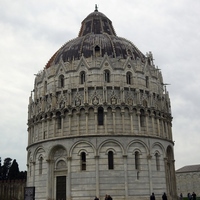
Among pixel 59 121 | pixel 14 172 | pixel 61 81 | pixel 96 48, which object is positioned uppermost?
pixel 96 48

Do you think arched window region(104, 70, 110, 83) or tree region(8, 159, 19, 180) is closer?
arched window region(104, 70, 110, 83)

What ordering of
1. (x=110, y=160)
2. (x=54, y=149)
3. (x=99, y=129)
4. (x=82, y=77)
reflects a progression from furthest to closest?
1. (x=82, y=77)
2. (x=54, y=149)
3. (x=99, y=129)
4. (x=110, y=160)

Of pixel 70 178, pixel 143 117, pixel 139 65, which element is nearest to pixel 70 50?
pixel 139 65

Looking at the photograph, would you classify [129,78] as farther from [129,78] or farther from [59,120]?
[59,120]

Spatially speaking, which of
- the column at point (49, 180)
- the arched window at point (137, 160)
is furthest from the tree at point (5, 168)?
the arched window at point (137, 160)

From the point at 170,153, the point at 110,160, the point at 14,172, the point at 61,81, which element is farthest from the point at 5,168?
the point at 110,160

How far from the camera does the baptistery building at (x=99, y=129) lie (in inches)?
1379

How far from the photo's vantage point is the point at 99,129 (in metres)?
36.2

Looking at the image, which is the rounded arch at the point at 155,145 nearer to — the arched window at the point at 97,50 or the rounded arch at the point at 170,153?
the rounded arch at the point at 170,153

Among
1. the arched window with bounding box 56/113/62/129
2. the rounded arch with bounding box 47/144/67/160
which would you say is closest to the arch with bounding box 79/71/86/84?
the arched window with bounding box 56/113/62/129

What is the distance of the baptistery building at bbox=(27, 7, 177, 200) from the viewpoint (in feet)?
115

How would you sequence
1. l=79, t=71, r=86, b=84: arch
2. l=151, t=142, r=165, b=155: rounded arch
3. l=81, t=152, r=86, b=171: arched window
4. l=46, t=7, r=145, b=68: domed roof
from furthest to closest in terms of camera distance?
l=46, t=7, r=145, b=68: domed roof < l=79, t=71, r=86, b=84: arch < l=151, t=142, r=165, b=155: rounded arch < l=81, t=152, r=86, b=171: arched window

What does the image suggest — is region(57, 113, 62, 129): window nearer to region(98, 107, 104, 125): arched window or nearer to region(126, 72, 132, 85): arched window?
region(98, 107, 104, 125): arched window

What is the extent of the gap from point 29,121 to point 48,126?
5385 millimetres
